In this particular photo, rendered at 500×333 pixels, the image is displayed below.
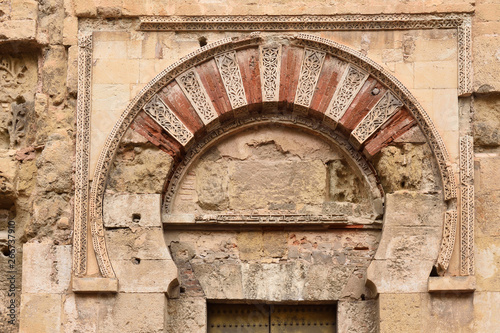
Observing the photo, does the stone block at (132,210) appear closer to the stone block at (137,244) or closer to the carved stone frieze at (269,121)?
the stone block at (137,244)

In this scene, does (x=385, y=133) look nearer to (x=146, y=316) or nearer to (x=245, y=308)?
(x=245, y=308)

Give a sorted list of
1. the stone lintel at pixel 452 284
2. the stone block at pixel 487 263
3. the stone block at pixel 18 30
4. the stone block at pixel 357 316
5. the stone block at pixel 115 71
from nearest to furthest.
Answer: the stone lintel at pixel 452 284
the stone block at pixel 487 263
the stone block at pixel 357 316
the stone block at pixel 115 71
the stone block at pixel 18 30

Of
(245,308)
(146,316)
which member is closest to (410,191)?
(245,308)

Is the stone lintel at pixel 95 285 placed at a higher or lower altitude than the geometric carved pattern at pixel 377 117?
lower

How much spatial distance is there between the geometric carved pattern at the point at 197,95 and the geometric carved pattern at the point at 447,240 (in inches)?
85.3

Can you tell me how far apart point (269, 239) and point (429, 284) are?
1442 mm

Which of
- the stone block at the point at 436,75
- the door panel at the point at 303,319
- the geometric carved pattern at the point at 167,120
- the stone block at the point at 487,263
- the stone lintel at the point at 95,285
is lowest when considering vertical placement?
the door panel at the point at 303,319

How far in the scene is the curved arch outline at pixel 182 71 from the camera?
733 centimetres

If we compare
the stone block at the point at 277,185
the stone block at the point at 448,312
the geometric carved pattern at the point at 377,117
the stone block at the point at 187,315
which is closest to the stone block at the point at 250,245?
the stone block at the point at 277,185

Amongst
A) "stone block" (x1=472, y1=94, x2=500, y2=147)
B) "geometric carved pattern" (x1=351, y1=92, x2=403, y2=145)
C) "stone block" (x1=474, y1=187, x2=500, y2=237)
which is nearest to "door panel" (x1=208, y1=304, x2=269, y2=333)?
"geometric carved pattern" (x1=351, y1=92, x2=403, y2=145)

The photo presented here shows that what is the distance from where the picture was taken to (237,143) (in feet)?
25.8

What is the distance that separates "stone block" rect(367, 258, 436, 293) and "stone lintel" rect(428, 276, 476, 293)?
83 millimetres

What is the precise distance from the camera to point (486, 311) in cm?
713

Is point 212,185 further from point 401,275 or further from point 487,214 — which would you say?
point 487,214
